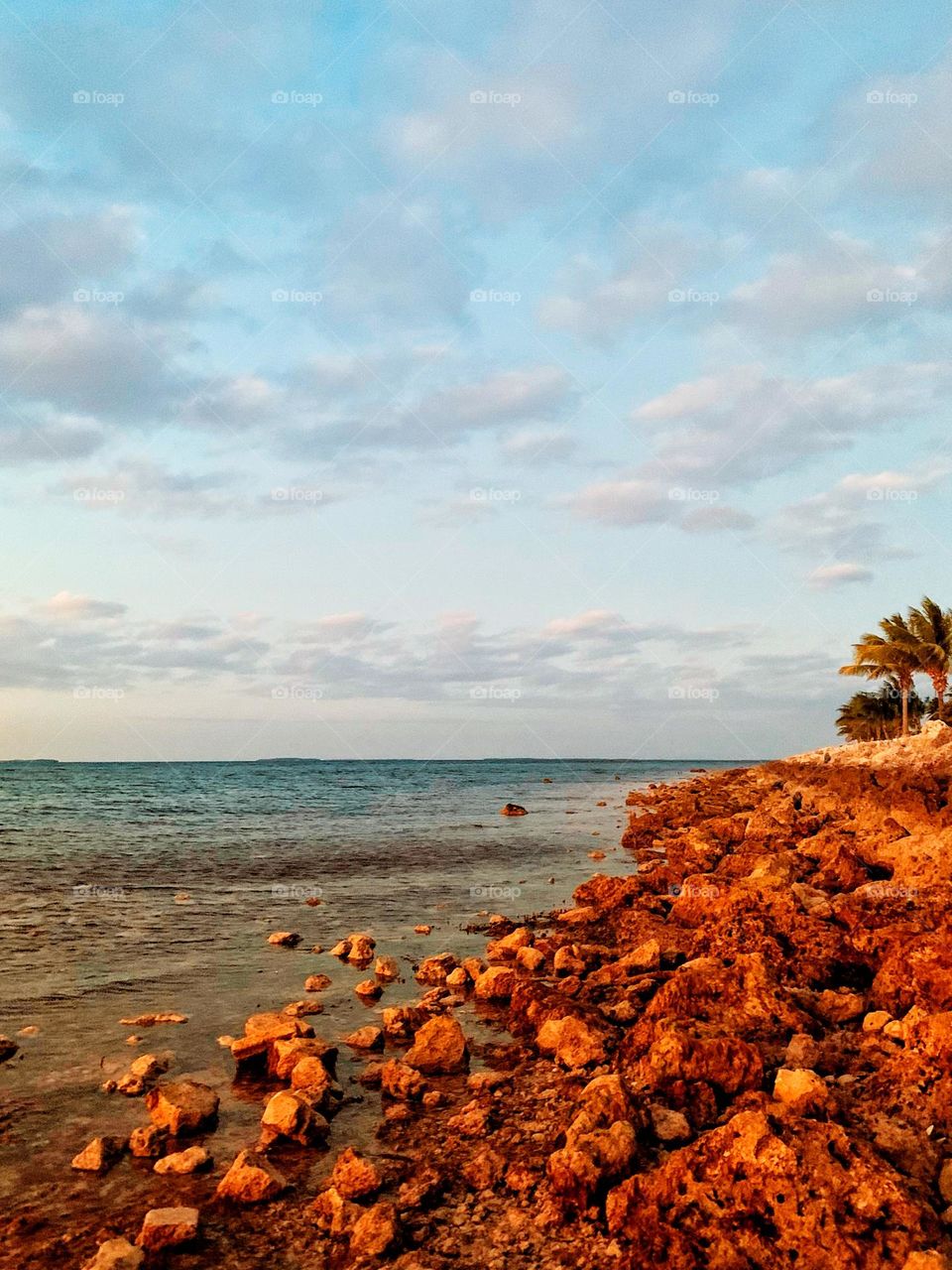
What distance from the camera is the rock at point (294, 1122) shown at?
9.24 m

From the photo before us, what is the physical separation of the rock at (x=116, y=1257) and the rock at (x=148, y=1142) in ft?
5.94

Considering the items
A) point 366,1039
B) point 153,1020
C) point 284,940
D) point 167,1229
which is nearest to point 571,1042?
point 366,1039

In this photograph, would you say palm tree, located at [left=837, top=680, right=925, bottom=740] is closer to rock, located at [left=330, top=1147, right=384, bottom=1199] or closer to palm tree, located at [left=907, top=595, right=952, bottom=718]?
palm tree, located at [left=907, top=595, right=952, bottom=718]

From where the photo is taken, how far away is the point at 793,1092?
326 inches

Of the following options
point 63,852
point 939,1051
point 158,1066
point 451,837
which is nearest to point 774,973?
point 939,1051

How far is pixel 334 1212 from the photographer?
7.61 m

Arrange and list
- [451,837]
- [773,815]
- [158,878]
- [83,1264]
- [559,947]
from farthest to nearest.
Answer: [451,837] → [773,815] → [158,878] → [559,947] → [83,1264]

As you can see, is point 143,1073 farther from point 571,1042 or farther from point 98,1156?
point 571,1042

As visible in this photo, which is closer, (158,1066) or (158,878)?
(158,1066)

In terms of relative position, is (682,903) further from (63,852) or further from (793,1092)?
(63,852)

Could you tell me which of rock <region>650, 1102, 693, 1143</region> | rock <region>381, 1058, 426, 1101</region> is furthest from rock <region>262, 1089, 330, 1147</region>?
rock <region>650, 1102, 693, 1143</region>

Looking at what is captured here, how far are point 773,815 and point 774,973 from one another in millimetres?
20027

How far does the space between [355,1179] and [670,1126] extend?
3.24 meters

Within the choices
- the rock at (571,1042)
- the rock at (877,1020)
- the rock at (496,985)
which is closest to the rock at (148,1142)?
the rock at (571,1042)
